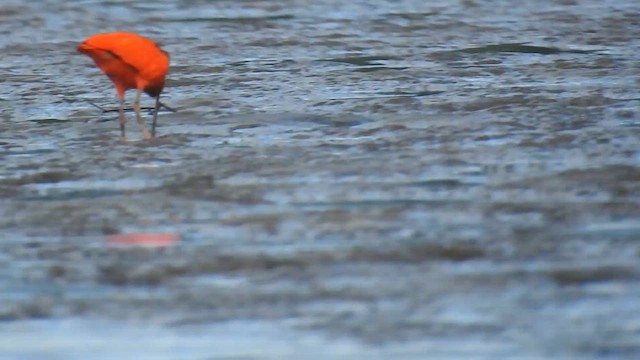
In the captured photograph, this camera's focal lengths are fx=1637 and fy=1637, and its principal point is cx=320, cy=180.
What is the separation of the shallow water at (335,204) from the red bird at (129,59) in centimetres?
38

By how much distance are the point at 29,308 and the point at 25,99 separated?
5680mm

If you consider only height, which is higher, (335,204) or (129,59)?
(129,59)

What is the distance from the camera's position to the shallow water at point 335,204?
566cm

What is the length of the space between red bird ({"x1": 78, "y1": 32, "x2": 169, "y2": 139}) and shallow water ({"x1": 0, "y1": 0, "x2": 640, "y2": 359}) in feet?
1.26

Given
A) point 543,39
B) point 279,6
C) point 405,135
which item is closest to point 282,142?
point 405,135

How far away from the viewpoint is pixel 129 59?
9.14 meters

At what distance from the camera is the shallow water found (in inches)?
223

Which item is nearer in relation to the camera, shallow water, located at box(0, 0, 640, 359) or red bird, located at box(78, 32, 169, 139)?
shallow water, located at box(0, 0, 640, 359)

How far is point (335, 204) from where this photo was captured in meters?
7.64

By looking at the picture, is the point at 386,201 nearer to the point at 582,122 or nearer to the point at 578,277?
the point at 578,277

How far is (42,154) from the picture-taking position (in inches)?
366

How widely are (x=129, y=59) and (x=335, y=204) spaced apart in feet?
6.69

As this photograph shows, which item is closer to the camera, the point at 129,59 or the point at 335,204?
the point at 335,204

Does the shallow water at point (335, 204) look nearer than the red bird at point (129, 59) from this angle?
Yes
